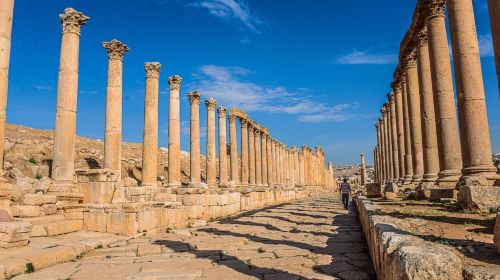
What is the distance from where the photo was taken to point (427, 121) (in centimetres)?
1501

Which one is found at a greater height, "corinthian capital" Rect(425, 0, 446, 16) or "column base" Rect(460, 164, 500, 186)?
"corinthian capital" Rect(425, 0, 446, 16)

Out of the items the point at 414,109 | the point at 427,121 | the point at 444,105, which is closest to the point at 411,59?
the point at 414,109

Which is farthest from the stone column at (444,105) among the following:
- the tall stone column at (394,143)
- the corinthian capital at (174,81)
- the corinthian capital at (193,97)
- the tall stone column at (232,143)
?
the tall stone column at (232,143)

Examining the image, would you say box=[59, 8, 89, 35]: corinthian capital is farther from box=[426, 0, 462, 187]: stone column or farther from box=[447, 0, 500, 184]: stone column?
box=[426, 0, 462, 187]: stone column

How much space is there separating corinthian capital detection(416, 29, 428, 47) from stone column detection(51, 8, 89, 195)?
13.2 meters

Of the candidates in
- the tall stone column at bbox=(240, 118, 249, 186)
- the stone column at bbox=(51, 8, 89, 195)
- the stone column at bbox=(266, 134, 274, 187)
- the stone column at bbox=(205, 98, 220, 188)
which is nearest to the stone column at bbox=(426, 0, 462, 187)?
the stone column at bbox=(51, 8, 89, 195)

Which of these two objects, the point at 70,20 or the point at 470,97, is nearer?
the point at 470,97

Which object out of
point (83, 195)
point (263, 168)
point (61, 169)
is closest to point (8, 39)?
point (61, 169)

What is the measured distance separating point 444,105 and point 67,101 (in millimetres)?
12208

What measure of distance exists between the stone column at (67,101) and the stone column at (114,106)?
2.46 metres

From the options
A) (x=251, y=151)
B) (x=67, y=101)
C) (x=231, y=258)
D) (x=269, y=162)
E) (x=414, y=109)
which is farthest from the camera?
(x=269, y=162)

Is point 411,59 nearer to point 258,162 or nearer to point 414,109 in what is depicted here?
point 414,109

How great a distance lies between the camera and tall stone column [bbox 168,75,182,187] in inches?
757

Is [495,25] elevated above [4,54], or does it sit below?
below
